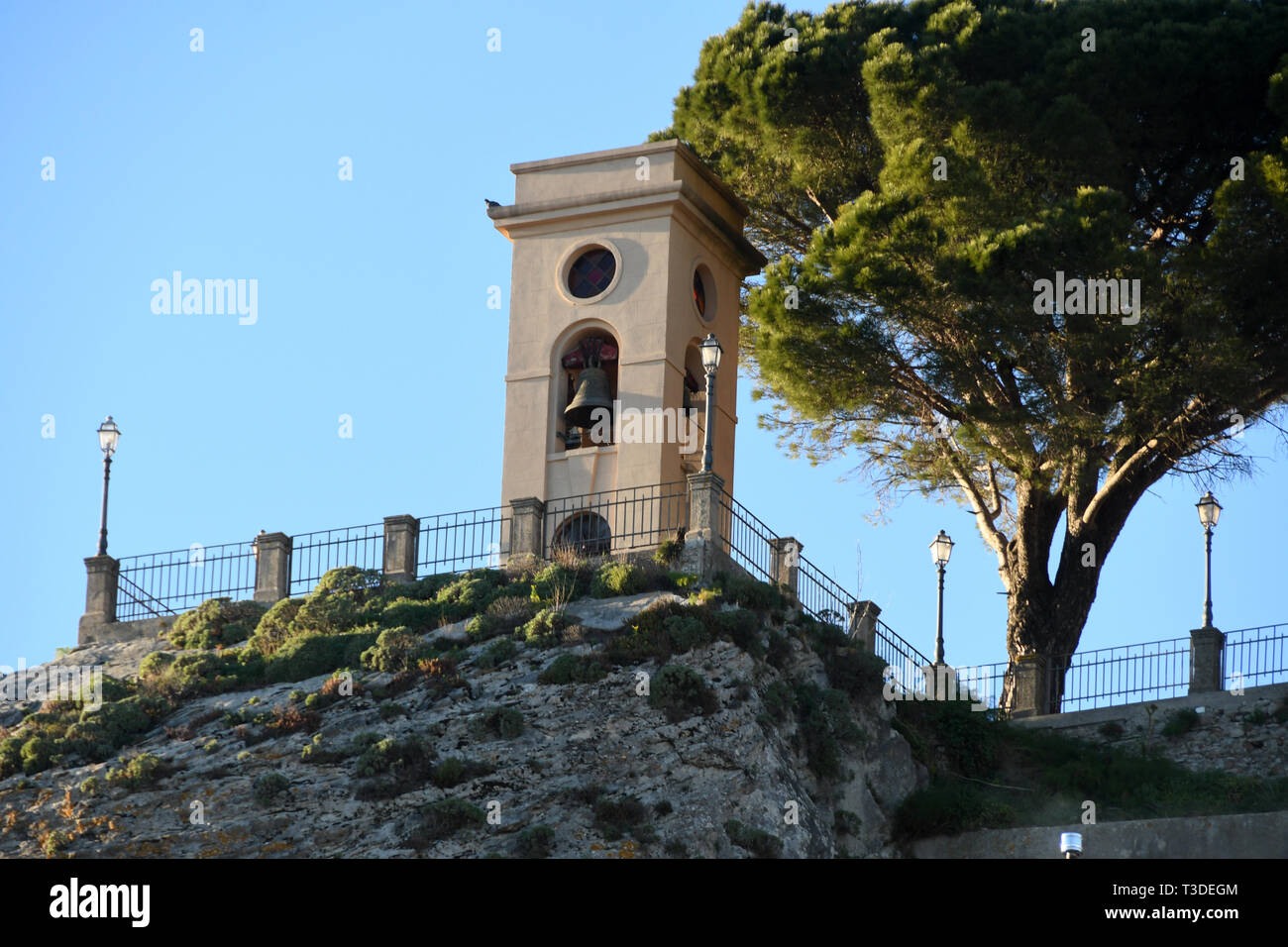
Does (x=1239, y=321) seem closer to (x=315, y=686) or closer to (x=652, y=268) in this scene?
(x=652, y=268)

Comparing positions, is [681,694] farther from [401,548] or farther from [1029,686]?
[1029,686]

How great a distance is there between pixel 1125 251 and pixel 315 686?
511 inches

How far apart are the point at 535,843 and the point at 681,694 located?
3.27 meters

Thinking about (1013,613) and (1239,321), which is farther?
(1013,613)

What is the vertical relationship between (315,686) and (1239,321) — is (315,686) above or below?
below

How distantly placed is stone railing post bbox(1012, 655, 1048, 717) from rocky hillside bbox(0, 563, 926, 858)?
4.23m

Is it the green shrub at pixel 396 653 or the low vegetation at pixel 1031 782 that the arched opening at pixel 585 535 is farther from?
the low vegetation at pixel 1031 782

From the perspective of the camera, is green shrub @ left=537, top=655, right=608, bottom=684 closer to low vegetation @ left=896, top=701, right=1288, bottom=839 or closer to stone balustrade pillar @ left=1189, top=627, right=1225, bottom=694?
low vegetation @ left=896, top=701, right=1288, bottom=839

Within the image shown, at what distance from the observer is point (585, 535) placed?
31.8m

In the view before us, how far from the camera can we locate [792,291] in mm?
34000

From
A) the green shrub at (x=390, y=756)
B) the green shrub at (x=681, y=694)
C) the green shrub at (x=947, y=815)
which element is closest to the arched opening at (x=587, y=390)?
the green shrub at (x=681, y=694)
